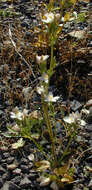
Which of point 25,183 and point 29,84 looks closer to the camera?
point 25,183

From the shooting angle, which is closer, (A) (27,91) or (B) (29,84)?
(A) (27,91)

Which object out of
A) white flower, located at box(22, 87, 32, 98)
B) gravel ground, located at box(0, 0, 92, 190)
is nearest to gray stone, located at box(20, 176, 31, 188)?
gravel ground, located at box(0, 0, 92, 190)

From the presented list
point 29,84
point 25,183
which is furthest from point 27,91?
point 25,183

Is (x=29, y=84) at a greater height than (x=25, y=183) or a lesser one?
greater

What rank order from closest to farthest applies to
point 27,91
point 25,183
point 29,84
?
point 25,183 → point 27,91 → point 29,84

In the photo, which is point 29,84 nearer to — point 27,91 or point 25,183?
point 27,91

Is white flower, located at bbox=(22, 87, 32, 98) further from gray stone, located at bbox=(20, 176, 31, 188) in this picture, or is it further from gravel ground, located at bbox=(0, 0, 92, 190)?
gray stone, located at bbox=(20, 176, 31, 188)

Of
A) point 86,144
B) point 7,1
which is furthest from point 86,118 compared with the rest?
point 7,1

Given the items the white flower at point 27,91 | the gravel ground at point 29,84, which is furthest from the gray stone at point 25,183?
the white flower at point 27,91

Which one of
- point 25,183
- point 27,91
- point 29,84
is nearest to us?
point 25,183

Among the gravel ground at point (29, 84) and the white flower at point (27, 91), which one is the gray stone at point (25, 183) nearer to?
the gravel ground at point (29, 84)
